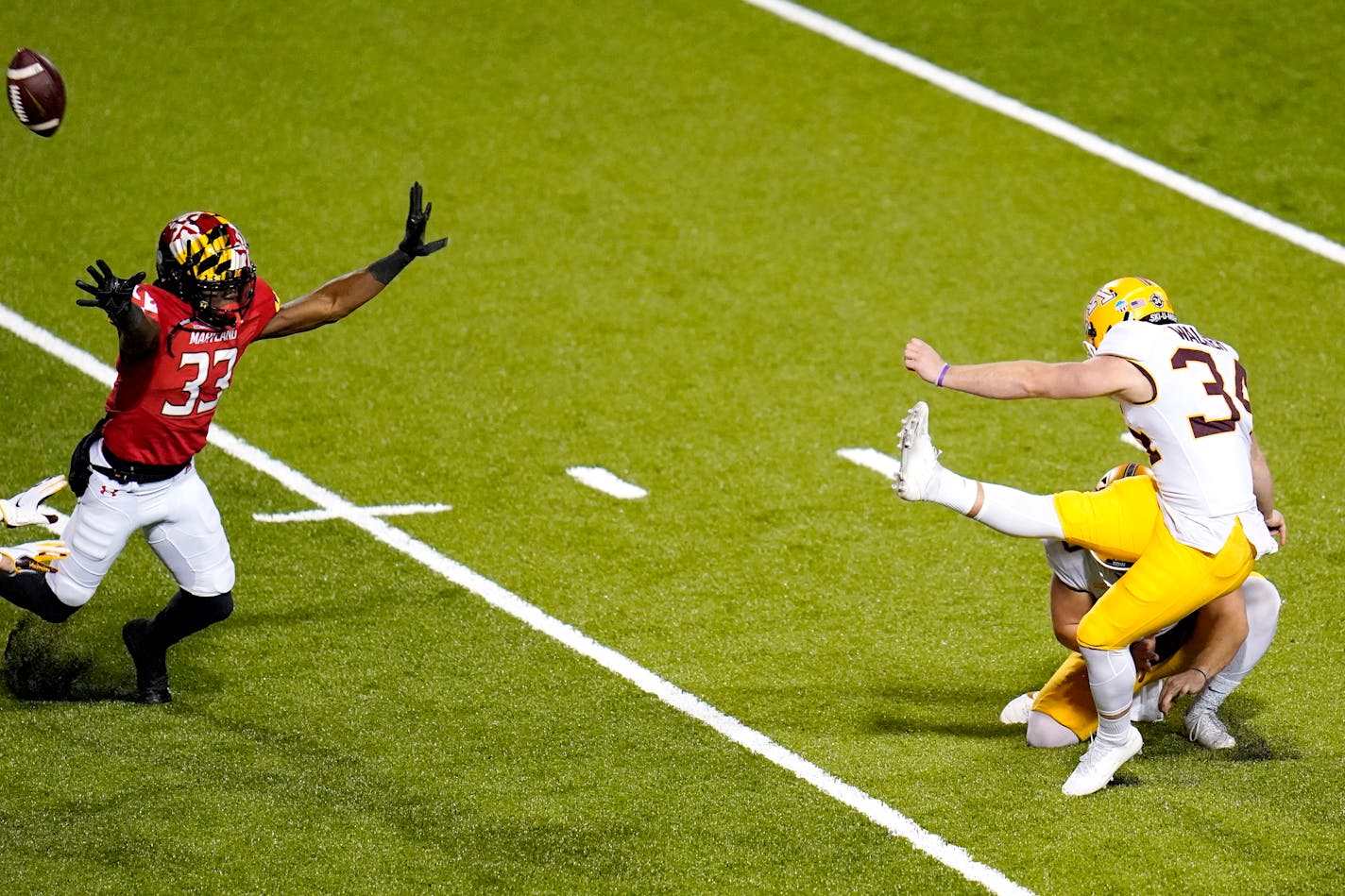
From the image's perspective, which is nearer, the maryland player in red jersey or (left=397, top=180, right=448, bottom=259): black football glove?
the maryland player in red jersey

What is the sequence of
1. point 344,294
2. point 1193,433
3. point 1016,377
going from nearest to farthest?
point 1016,377, point 1193,433, point 344,294

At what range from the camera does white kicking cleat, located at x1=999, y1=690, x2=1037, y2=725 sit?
19.3 feet

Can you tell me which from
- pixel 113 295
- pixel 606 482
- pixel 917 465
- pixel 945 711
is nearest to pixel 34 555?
pixel 113 295

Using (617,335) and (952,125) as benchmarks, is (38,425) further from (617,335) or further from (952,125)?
(952,125)

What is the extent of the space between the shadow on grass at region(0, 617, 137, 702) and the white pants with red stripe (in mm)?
412

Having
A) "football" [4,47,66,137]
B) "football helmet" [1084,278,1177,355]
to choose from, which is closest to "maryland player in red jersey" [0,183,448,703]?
"football" [4,47,66,137]

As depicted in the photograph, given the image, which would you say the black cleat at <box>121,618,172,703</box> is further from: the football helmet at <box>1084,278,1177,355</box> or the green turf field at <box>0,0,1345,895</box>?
the football helmet at <box>1084,278,1177,355</box>

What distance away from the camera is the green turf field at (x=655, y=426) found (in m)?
5.14

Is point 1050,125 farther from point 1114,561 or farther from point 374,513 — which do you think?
point 1114,561

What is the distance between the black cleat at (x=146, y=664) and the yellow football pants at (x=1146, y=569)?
129 inches

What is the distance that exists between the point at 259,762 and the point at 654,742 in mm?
1376

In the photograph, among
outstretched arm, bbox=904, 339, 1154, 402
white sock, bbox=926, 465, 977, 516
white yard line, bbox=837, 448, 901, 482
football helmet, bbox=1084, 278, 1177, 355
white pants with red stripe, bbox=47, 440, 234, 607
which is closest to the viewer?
outstretched arm, bbox=904, 339, 1154, 402

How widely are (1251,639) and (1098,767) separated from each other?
883 millimetres

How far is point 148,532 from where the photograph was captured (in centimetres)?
564
